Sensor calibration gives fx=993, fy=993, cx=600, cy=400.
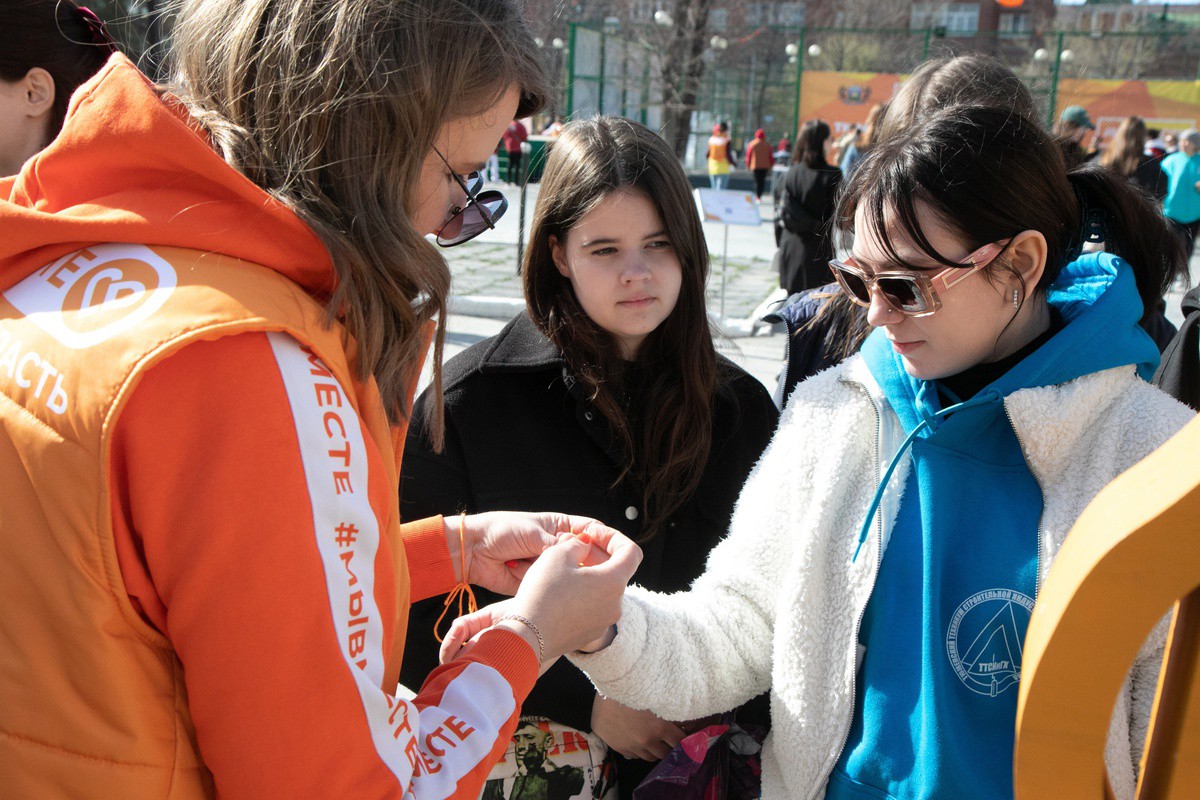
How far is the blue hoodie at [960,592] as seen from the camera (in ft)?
4.73

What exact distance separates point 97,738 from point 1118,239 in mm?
1694

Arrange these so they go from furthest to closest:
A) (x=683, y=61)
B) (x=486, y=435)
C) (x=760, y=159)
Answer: (x=760, y=159)
(x=683, y=61)
(x=486, y=435)

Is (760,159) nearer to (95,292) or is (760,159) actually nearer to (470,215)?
(470,215)

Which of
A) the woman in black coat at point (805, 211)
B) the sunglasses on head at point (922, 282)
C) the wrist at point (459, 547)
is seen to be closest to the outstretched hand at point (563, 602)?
the wrist at point (459, 547)

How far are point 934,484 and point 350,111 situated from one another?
1.02 metres

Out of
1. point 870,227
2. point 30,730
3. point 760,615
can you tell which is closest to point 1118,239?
point 870,227

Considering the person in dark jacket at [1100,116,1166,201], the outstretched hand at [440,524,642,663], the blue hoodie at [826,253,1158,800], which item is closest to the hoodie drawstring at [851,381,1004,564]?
the blue hoodie at [826,253,1158,800]

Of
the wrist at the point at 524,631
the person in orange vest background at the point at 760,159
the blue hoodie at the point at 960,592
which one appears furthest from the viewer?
the person in orange vest background at the point at 760,159

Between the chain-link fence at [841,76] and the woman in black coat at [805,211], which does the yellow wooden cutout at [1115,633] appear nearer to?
the woman in black coat at [805,211]

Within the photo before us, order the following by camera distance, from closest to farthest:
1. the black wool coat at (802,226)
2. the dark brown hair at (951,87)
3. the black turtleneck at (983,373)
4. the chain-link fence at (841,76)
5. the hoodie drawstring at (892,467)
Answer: the hoodie drawstring at (892,467) < the black turtleneck at (983,373) < the dark brown hair at (951,87) < the black wool coat at (802,226) < the chain-link fence at (841,76)

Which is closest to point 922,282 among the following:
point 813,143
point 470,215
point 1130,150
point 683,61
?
point 470,215

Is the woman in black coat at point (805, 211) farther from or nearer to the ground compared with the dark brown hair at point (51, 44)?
nearer to the ground

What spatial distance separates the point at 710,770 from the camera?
171cm

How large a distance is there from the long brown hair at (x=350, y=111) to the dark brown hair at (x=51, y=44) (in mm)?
956
